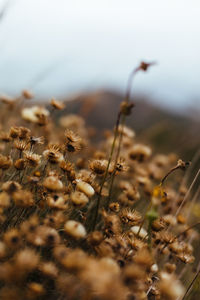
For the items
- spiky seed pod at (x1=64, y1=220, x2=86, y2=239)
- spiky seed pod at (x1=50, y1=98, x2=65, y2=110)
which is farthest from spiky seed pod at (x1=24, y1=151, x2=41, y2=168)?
spiky seed pod at (x1=50, y1=98, x2=65, y2=110)

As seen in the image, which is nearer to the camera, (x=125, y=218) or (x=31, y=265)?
(x=31, y=265)

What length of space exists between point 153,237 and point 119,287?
0.77 meters

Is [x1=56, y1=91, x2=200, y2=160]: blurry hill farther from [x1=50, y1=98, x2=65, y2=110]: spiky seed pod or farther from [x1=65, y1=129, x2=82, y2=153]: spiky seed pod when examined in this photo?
[x1=65, y1=129, x2=82, y2=153]: spiky seed pod

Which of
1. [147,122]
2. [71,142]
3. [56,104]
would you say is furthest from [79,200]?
[147,122]

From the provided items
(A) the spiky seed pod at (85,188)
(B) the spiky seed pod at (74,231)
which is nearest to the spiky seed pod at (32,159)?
(A) the spiky seed pod at (85,188)

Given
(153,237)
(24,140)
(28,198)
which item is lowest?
(153,237)

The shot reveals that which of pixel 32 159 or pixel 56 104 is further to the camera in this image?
pixel 56 104

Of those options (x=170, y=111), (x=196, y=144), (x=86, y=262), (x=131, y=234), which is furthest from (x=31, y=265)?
(x=170, y=111)

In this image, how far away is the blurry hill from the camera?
14.6 ft

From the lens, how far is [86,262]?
723mm

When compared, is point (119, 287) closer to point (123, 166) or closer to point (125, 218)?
point (125, 218)

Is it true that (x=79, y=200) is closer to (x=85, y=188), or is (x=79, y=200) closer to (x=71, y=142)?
(x=85, y=188)

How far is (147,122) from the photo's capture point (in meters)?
6.41


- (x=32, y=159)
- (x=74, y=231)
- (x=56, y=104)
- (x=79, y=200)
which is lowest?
(x=74, y=231)
